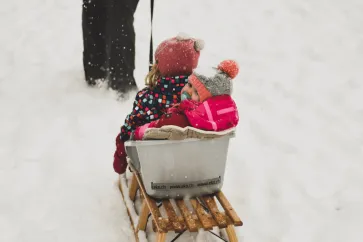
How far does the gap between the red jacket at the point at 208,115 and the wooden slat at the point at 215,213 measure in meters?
0.54

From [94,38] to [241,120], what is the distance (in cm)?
157

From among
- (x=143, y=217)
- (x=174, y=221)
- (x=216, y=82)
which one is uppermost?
(x=216, y=82)

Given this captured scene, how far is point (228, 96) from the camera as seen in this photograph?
213 cm

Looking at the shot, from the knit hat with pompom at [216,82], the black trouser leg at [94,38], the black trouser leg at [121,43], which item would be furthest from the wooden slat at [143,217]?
the black trouser leg at [94,38]

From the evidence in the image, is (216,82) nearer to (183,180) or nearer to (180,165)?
(180,165)

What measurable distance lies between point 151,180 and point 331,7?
460 cm

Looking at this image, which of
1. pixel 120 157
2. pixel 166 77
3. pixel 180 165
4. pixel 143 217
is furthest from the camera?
pixel 120 157

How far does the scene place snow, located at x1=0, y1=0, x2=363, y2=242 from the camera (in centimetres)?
289

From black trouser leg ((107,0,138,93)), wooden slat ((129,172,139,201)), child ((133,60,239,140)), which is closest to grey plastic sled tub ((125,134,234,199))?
child ((133,60,239,140))

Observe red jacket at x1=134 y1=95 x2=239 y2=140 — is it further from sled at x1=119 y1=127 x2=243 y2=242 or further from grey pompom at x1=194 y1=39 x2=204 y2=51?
grey pompom at x1=194 y1=39 x2=204 y2=51

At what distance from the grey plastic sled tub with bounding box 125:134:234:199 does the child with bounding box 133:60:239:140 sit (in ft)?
0.34

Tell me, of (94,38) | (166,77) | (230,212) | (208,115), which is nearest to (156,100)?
(166,77)

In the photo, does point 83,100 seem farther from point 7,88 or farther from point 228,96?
point 228,96

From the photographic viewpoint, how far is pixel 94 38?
3949mm
